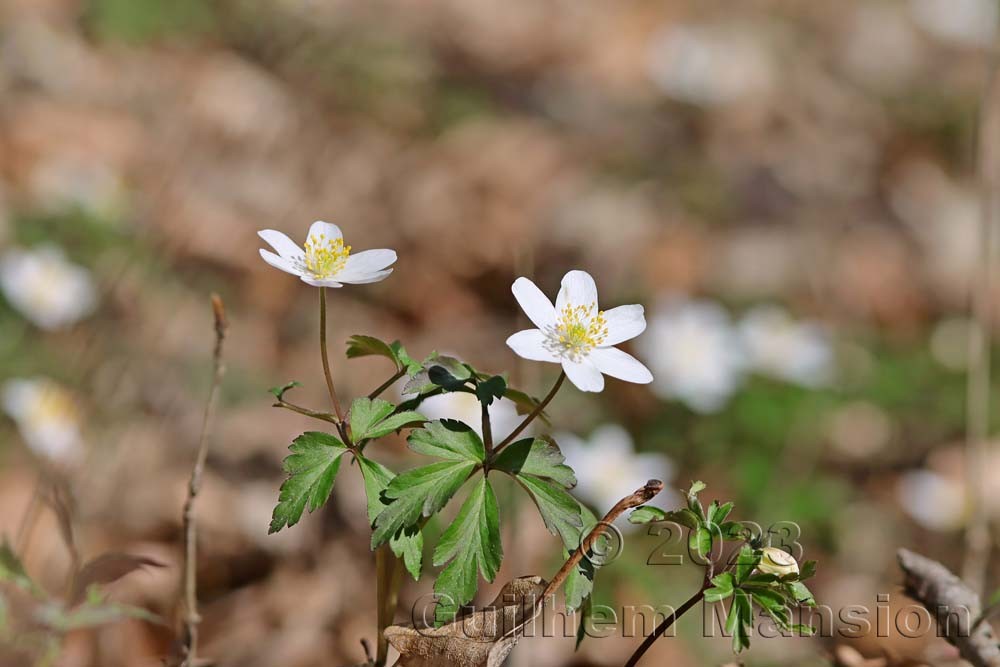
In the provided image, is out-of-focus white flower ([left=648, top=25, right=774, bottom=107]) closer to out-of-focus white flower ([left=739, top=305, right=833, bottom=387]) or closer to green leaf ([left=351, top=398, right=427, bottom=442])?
out-of-focus white flower ([left=739, top=305, right=833, bottom=387])

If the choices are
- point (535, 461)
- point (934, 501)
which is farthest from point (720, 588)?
point (934, 501)

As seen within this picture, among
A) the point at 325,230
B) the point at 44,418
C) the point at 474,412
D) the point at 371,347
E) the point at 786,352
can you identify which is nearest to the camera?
the point at 371,347

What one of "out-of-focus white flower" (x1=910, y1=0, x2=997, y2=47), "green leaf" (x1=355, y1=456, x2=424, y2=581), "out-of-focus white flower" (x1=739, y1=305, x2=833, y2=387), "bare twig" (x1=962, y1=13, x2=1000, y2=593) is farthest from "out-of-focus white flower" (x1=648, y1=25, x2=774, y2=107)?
"green leaf" (x1=355, y1=456, x2=424, y2=581)

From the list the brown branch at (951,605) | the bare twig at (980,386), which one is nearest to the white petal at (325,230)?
the brown branch at (951,605)

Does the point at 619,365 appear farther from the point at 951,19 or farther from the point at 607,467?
the point at 951,19

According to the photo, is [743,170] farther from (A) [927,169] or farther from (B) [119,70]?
(B) [119,70]

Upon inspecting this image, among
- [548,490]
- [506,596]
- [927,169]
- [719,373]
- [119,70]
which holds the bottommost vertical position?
[506,596]

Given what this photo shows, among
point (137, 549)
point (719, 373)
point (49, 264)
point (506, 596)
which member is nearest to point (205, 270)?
point (49, 264)
